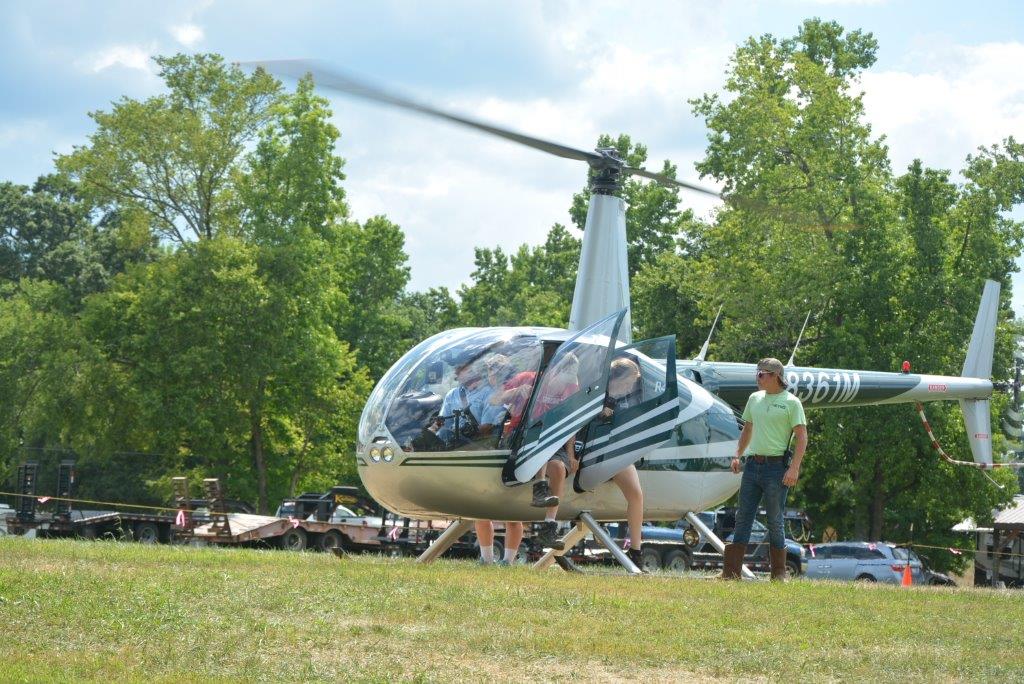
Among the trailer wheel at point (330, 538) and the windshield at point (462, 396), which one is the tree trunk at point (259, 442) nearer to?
the trailer wheel at point (330, 538)

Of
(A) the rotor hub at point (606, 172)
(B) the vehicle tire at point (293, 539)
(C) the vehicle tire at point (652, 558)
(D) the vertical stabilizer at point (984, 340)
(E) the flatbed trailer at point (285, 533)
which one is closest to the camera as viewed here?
(A) the rotor hub at point (606, 172)

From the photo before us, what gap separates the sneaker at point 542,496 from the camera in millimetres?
12156

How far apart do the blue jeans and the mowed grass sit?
1647 mm

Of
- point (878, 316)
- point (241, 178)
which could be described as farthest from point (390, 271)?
point (878, 316)

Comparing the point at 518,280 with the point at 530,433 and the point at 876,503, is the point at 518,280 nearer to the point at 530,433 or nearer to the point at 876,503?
the point at 876,503

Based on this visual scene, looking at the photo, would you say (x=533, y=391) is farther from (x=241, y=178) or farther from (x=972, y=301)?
(x=241, y=178)

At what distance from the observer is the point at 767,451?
473 inches

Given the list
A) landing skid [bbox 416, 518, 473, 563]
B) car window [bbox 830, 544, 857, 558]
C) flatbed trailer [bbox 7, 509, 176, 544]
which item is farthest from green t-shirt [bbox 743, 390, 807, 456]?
car window [bbox 830, 544, 857, 558]

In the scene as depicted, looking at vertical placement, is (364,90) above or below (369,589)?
above

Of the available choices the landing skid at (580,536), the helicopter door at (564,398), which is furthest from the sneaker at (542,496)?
the landing skid at (580,536)

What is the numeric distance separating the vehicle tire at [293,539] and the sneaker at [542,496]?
17.9m

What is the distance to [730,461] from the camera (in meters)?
14.4

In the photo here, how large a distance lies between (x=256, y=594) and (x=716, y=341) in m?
35.7

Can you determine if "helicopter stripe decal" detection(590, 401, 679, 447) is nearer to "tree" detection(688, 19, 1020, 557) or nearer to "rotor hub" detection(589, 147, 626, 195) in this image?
"rotor hub" detection(589, 147, 626, 195)
